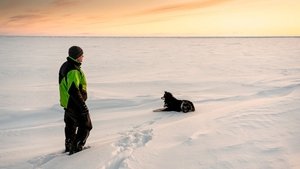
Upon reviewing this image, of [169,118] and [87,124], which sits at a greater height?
[87,124]

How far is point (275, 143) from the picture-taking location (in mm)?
4602

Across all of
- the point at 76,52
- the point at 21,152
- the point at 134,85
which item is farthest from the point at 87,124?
the point at 134,85

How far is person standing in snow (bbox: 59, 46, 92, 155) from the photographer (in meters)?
4.26

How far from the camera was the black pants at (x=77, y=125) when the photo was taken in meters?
4.50

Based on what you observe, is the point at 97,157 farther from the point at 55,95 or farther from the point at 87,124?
the point at 55,95

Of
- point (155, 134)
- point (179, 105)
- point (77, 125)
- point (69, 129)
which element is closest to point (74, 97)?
point (77, 125)

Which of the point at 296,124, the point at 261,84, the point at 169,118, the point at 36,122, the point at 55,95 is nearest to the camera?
the point at 296,124

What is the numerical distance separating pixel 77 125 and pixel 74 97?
50cm

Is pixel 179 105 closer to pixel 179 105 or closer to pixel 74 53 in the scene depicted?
pixel 179 105

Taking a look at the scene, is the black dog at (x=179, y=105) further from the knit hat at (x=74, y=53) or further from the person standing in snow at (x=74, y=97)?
the knit hat at (x=74, y=53)

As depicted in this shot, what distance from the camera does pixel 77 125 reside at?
15.1 feet

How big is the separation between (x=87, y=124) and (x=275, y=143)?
270 centimetres

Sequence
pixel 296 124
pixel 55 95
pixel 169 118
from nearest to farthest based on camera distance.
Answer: pixel 296 124 → pixel 169 118 → pixel 55 95

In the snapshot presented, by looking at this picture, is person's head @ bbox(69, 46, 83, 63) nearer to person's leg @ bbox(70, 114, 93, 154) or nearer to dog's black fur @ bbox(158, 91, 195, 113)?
person's leg @ bbox(70, 114, 93, 154)
